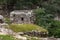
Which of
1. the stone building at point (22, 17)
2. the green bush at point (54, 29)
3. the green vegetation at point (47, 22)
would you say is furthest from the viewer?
the stone building at point (22, 17)

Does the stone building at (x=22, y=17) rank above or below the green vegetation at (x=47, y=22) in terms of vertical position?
above

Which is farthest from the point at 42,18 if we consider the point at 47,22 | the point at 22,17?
the point at 22,17

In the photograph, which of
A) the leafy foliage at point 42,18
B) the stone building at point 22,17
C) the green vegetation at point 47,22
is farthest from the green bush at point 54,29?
the stone building at point 22,17

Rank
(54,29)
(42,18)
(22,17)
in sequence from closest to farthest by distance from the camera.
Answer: (54,29) < (22,17) < (42,18)

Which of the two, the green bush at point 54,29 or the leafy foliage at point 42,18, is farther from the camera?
the leafy foliage at point 42,18

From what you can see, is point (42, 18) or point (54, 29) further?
point (42, 18)

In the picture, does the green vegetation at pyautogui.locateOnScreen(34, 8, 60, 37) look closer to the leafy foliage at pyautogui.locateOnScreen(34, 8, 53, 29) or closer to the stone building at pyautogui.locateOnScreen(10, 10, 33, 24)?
the leafy foliage at pyautogui.locateOnScreen(34, 8, 53, 29)

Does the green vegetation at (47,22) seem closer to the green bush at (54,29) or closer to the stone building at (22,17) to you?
the green bush at (54,29)

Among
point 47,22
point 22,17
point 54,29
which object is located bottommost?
point 54,29

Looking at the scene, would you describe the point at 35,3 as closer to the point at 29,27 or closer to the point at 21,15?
the point at 21,15

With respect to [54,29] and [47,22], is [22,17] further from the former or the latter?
[54,29]

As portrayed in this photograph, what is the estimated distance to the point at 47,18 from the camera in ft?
98.0

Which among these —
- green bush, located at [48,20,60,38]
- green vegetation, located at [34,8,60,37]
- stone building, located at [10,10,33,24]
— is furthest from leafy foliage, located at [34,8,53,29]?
stone building, located at [10,10,33,24]

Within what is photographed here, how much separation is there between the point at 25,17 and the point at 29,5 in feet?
22.7
